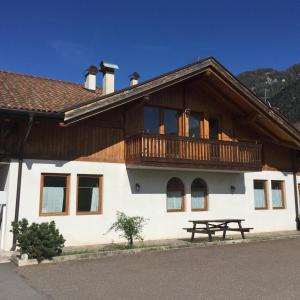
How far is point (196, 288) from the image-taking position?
7.50 metres

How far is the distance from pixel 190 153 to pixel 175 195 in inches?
76.6

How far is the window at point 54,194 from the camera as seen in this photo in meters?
13.0

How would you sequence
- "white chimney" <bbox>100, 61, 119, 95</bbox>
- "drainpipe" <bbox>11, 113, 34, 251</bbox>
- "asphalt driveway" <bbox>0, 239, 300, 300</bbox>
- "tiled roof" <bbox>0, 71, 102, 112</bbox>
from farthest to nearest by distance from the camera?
"white chimney" <bbox>100, 61, 119, 95</bbox>
"tiled roof" <bbox>0, 71, 102, 112</bbox>
"drainpipe" <bbox>11, 113, 34, 251</bbox>
"asphalt driveway" <bbox>0, 239, 300, 300</bbox>

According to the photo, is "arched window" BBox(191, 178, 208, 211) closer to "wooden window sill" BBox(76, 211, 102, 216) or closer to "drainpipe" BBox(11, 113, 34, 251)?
"wooden window sill" BBox(76, 211, 102, 216)

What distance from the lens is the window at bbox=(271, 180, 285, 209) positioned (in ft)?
60.8

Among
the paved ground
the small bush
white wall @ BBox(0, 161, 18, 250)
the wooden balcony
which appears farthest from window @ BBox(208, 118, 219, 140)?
the paved ground

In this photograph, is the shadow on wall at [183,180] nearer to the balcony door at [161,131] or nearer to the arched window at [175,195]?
the arched window at [175,195]

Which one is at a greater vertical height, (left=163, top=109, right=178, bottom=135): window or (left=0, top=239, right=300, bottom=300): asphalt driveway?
(left=163, top=109, right=178, bottom=135): window

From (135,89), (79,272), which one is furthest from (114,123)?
(79,272)

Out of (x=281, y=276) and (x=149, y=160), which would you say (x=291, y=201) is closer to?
(x=149, y=160)

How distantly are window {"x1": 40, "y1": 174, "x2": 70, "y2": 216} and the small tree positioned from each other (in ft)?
5.96

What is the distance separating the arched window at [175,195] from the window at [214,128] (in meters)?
2.63

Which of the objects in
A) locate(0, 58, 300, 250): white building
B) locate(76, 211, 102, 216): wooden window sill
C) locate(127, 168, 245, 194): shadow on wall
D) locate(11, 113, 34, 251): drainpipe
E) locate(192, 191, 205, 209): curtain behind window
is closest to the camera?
locate(11, 113, 34, 251): drainpipe

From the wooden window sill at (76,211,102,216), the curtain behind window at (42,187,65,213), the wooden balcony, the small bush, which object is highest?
the wooden balcony
